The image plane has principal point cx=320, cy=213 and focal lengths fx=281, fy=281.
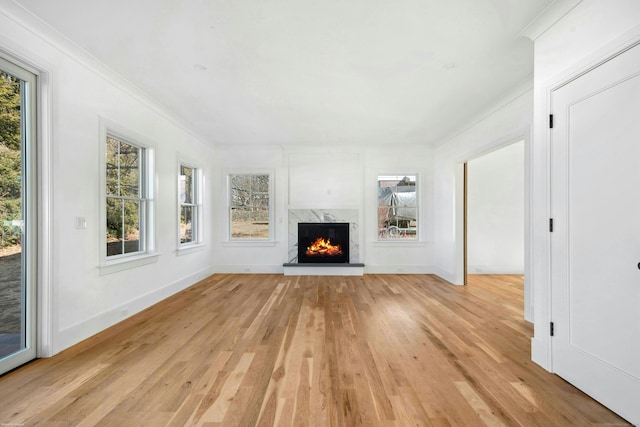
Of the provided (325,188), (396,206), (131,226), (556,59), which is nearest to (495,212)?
(396,206)

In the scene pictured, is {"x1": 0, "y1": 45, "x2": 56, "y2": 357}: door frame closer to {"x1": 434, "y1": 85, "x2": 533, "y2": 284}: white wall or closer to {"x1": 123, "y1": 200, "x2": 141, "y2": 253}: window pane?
{"x1": 123, "y1": 200, "x2": 141, "y2": 253}: window pane

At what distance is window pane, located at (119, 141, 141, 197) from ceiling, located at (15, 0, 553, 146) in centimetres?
76

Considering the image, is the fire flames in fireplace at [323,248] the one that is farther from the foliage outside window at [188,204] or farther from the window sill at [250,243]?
the foliage outside window at [188,204]

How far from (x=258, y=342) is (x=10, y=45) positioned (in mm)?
3092

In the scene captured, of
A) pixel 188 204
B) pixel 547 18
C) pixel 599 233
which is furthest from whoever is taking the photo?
pixel 188 204

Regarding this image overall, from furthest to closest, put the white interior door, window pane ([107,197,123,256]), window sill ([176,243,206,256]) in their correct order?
window sill ([176,243,206,256]), window pane ([107,197,123,256]), the white interior door

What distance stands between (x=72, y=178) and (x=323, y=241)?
14.0ft

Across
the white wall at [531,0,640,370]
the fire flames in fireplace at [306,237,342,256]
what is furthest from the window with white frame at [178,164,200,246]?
the white wall at [531,0,640,370]

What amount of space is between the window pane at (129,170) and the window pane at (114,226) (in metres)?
0.18

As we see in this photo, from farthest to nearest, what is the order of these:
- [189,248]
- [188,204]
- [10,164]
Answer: [188,204]
[189,248]
[10,164]

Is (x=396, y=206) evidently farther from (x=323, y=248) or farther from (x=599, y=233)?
(x=599, y=233)

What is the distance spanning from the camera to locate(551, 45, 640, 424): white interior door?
1.62 m

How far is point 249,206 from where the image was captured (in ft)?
19.9

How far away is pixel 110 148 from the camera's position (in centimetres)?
322
